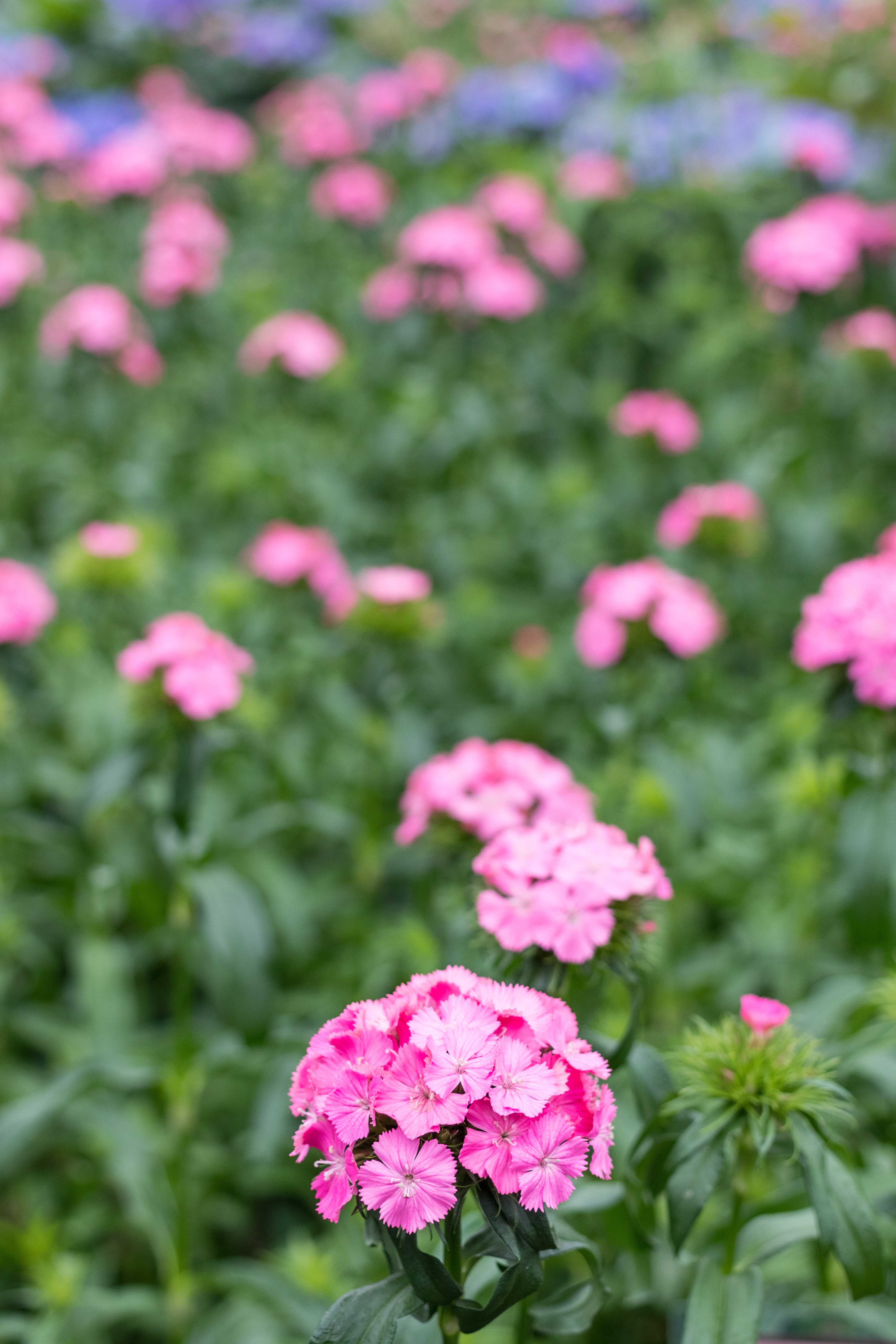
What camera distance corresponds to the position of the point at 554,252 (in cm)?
434

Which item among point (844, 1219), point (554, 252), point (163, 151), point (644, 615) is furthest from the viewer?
point (163, 151)

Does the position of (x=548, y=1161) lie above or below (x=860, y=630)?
above

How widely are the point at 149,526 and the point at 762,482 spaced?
184cm

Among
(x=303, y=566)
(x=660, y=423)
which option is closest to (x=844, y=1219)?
(x=303, y=566)

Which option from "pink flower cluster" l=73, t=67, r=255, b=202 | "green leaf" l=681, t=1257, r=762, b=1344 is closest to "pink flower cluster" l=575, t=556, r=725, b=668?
"green leaf" l=681, t=1257, r=762, b=1344

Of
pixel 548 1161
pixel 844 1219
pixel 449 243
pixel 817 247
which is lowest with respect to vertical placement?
pixel 449 243

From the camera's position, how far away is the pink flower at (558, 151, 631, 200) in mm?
4727

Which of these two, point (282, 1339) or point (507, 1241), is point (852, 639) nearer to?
point (507, 1241)

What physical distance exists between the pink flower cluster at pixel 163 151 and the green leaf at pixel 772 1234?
156 inches

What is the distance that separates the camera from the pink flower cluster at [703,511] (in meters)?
2.84

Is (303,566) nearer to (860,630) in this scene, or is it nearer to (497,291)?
(497,291)

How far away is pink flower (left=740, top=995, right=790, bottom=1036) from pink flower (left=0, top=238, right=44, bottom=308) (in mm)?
3402

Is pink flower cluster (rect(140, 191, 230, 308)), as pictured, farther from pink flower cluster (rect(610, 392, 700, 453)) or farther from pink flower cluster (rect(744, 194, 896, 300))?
pink flower cluster (rect(744, 194, 896, 300))

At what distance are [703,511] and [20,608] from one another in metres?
1.57
